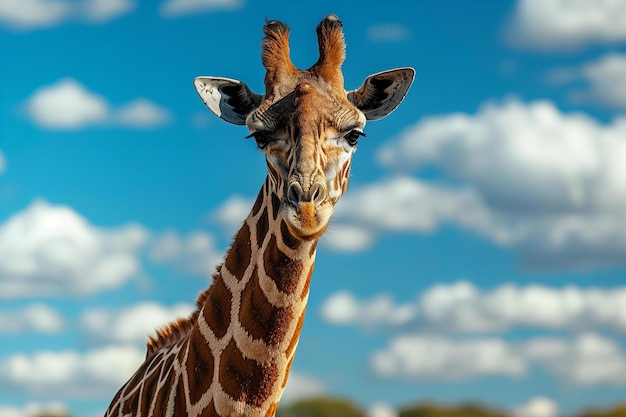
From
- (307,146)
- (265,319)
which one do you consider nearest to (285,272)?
(265,319)

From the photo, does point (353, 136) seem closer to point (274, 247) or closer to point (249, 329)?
point (274, 247)

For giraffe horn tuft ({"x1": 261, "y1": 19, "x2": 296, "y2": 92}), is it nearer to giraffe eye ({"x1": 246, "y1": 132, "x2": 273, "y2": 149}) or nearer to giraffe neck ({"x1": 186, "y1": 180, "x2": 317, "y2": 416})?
giraffe eye ({"x1": 246, "y1": 132, "x2": 273, "y2": 149})

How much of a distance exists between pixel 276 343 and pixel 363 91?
3428 millimetres

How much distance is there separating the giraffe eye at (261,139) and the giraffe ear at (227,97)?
1244 millimetres

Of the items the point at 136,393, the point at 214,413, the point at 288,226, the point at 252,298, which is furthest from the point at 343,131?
the point at 136,393

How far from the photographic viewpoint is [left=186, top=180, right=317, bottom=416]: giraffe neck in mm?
9258

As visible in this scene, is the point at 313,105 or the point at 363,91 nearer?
the point at 313,105

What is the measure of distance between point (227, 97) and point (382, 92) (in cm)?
195

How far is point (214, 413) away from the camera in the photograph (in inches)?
376

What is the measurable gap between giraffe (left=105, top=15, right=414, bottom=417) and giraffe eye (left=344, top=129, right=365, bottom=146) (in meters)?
0.01

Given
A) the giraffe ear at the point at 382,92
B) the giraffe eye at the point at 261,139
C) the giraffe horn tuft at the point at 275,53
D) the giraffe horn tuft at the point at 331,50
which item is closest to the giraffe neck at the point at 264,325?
the giraffe eye at the point at 261,139

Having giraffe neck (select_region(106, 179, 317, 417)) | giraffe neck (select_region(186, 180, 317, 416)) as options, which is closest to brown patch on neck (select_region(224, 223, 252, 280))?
giraffe neck (select_region(106, 179, 317, 417))

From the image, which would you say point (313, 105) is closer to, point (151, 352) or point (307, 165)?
point (307, 165)

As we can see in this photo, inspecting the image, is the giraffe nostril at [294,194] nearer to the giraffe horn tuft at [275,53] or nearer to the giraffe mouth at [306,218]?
the giraffe mouth at [306,218]
